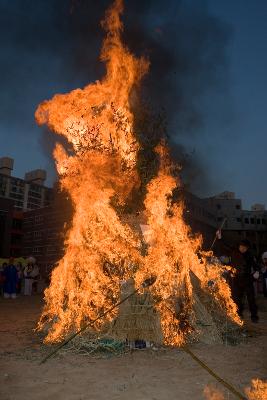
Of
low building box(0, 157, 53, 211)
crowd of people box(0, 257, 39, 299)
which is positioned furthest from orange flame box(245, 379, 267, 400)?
low building box(0, 157, 53, 211)

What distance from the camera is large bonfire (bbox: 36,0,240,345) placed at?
6969 mm

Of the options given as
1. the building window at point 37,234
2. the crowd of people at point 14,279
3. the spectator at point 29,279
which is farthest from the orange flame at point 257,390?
the building window at point 37,234

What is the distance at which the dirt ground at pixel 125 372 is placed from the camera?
13.6 feet

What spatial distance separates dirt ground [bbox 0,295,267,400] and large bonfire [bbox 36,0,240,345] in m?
0.77

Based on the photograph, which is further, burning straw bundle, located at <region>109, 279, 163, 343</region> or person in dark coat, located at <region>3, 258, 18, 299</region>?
person in dark coat, located at <region>3, 258, 18, 299</region>

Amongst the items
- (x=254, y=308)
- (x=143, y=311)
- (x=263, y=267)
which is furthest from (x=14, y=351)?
(x=263, y=267)

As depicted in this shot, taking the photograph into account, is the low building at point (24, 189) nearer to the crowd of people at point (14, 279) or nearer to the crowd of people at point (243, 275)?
the crowd of people at point (14, 279)

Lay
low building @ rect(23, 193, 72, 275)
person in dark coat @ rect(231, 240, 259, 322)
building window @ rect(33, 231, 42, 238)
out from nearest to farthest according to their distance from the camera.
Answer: person in dark coat @ rect(231, 240, 259, 322) < low building @ rect(23, 193, 72, 275) < building window @ rect(33, 231, 42, 238)

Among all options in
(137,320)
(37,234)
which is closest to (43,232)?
(37,234)

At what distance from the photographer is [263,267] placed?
15617 mm

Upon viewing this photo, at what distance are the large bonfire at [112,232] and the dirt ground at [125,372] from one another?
2.53 feet

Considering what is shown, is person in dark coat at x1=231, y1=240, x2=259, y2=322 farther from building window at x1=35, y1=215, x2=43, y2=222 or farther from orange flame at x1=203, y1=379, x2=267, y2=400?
building window at x1=35, y1=215, x2=43, y2=222

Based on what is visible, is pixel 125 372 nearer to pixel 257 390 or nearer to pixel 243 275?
pixel 257 390

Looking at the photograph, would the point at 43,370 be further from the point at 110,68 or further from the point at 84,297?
the point at 110,68
